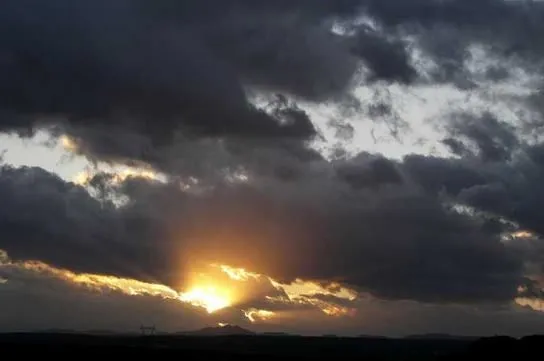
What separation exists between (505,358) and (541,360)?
45.6ft

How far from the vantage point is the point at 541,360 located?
18538cm

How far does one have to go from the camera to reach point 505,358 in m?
198

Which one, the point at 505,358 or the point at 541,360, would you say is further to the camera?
the point at 505,358
